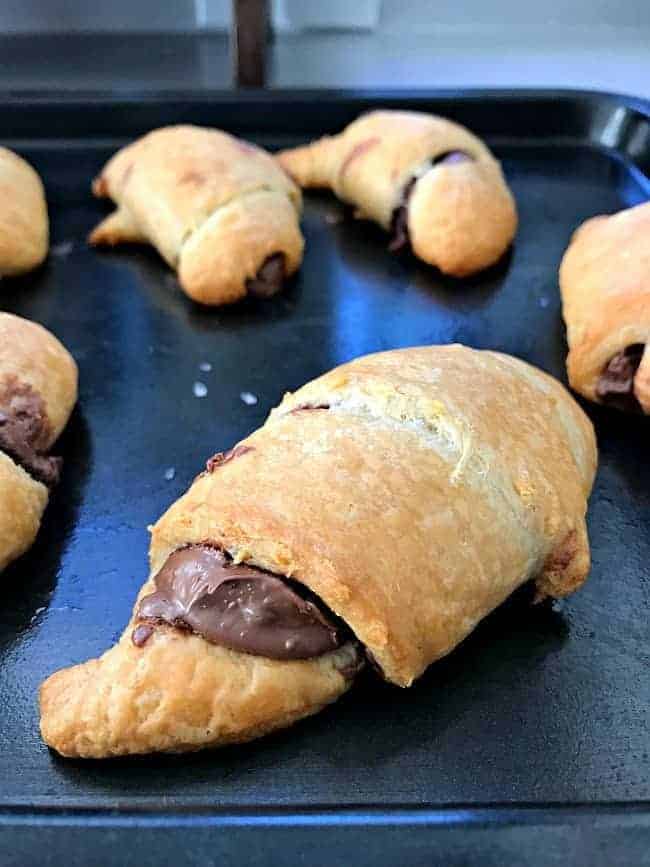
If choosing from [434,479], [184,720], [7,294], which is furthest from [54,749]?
[7,294]

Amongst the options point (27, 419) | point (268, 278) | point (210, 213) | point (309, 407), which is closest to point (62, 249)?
point (210, 213)

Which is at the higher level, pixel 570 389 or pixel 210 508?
pixel 210 508

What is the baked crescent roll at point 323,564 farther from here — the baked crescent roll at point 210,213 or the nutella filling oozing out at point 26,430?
the baked crescent roll at point 210,213

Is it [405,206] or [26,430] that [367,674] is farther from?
[405,206]

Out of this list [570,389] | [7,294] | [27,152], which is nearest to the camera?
[570,389]

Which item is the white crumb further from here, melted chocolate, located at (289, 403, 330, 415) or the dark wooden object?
melted chocolate, located at (289, 403, 330, 415)

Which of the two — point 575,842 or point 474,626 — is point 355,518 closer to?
point 474,626

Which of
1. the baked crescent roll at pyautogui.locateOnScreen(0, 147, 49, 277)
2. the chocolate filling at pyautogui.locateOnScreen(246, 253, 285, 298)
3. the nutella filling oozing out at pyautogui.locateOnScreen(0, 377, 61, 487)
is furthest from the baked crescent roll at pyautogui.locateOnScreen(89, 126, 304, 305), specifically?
the nutella filling oozing out at pyautogui.locateOnScreen(0, 377, 61, 487)

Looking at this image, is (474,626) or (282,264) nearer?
(474,626)

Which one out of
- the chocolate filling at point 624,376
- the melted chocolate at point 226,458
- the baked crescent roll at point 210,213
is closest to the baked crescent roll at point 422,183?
the baked crescent roll at point 210,213
